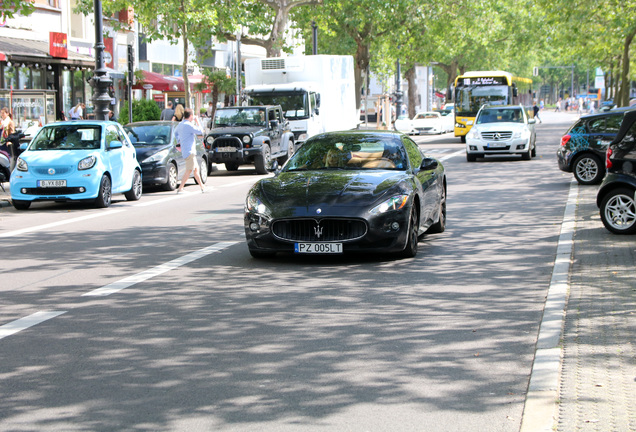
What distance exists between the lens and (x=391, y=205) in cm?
1034

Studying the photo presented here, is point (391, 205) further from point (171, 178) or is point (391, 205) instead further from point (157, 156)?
point (171, 178)

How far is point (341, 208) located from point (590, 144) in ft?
38.9

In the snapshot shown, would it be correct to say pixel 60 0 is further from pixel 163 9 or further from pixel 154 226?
pixel 154 226

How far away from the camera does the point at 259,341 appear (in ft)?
22.5

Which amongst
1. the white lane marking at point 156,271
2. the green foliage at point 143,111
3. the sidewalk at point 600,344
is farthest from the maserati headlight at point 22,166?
the green foliage at point 143,111

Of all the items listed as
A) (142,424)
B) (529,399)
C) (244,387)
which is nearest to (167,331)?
(244,387)

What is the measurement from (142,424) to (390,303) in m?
3.60

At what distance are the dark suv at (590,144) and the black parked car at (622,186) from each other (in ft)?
25.3

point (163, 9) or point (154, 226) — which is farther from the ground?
point (163, 9)

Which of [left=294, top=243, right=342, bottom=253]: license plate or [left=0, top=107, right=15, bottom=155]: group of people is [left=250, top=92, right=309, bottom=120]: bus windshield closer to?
[left=0, top=107, right=15, bottom=155]: group of people

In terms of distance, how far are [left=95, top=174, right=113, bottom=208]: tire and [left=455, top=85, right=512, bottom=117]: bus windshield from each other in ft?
96.5

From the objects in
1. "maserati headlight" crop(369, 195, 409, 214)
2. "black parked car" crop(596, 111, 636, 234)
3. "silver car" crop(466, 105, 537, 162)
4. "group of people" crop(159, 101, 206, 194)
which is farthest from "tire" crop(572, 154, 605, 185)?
"maserati headlight" crop(369, 195, 409, 214)

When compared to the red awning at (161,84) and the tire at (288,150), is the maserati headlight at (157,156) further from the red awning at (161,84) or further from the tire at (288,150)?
the red awning at (161,84)

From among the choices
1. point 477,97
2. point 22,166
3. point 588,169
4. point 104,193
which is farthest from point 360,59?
point 22,166
